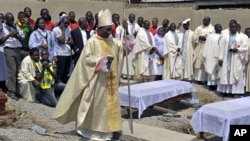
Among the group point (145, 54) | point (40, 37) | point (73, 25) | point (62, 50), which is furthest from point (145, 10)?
point (40, 37)

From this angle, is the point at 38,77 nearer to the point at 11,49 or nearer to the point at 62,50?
the point at 11,49

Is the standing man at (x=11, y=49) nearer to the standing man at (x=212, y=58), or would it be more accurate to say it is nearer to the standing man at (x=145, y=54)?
the standing man at (x=145, y=54)

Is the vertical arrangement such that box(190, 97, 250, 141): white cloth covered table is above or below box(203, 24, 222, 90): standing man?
below

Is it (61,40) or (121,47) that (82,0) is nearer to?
(61,40)

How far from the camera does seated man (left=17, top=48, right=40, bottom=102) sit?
965cm

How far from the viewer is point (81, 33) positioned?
1066 cm

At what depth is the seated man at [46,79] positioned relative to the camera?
9633mm

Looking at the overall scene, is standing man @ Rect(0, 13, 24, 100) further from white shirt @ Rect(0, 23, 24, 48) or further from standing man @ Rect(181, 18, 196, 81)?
standing man @ Rect(181, 18, 196, 81)

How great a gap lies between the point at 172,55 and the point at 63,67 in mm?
3458

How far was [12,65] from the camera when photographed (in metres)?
9.90

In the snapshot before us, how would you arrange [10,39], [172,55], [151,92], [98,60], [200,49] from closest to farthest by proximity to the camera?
[98,60] → [151,92] → [10,39] → [172,55] → [200,49]

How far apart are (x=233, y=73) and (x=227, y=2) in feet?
15.1

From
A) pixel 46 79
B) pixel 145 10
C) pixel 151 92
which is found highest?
pixel 145 10

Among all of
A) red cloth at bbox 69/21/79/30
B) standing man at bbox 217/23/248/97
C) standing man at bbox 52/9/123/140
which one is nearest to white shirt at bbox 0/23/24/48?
red cloth at bbox 69/21/79/30
